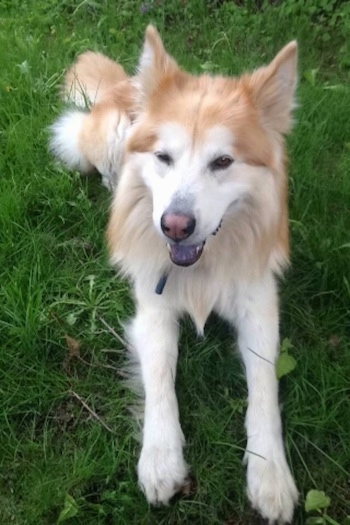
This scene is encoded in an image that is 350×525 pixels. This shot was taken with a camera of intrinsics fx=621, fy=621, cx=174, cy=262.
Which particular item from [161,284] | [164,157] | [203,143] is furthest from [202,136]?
[161,284]

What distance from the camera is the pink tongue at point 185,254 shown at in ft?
6.88

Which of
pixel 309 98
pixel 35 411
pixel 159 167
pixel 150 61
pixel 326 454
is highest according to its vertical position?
pixel 150 61

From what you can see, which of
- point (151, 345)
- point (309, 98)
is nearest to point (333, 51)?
point (309, 98)

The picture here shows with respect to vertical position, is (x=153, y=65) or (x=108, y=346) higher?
(x=153, y=65)

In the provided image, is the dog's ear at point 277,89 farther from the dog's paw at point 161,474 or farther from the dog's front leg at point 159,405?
the dog's paw at point 161,474

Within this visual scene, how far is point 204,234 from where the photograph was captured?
1.96m

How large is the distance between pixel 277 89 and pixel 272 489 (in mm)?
1328

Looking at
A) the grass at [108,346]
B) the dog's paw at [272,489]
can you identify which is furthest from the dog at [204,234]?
the grass at [108,346]

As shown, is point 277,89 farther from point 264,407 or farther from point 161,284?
point 264,407

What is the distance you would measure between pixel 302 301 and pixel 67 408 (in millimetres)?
1072

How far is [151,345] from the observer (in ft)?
7.55

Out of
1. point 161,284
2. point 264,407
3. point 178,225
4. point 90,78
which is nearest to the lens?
point 178,225

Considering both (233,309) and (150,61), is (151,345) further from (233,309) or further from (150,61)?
(150,61)

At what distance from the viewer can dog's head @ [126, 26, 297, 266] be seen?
197 centimetres
